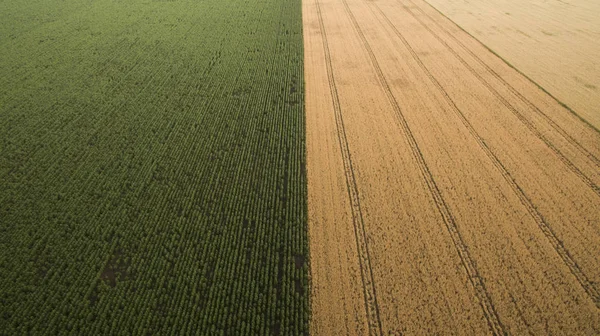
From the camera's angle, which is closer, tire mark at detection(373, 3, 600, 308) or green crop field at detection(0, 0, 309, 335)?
green crop field at detection(0, 0, 309, 335)

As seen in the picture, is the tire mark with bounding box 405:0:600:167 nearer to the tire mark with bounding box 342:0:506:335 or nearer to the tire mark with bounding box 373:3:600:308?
the tire mark with bounding box 373:3:600:308

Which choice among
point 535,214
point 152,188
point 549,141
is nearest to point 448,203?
point 535,214

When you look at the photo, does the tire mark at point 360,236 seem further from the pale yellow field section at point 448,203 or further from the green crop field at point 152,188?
the green crop field at point 152,188

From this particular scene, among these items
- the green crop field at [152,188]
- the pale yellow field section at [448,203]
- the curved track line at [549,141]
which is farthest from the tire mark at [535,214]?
the green crop field at [152,188]

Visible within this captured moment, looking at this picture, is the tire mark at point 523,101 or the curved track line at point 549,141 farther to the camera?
the tire mark at point 523,101

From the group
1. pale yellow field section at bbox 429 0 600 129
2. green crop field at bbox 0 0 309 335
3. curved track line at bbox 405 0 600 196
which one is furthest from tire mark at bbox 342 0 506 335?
pale yellow field section at bbox 429 0 600 129

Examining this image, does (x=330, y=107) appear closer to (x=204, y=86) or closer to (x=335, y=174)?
(x=335, y=174)
